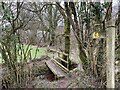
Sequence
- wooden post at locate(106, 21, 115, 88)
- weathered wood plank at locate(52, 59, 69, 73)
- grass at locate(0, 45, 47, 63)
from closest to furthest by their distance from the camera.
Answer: wooden post at locate(106, 21, 115, 88)
grass at locate(0, 45, 47, 63)
weathered wood plank at locate(52, 59, 69, 73)

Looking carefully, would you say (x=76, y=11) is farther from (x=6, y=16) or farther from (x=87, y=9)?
(x=6, y=16)

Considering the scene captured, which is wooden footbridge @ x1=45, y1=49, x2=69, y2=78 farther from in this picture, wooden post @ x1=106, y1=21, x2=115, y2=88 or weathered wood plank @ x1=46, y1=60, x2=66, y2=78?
wooden post @ x1=106, y1=21, x2=115, y2=88

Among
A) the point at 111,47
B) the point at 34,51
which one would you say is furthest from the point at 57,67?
the point at 111,47

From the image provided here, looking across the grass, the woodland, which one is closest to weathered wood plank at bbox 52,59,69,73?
the woodland

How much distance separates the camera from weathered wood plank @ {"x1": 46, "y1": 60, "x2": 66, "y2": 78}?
395cm

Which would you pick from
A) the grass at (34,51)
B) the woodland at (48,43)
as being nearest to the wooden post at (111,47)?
the woodland at (48,43)

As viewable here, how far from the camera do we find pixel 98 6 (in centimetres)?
307

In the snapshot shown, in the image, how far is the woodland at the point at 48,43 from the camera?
119 inches

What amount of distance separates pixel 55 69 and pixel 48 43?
0.57 metres

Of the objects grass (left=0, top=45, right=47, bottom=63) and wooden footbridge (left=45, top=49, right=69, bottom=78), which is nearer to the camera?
grass (left=0, top=45, right=47, bottom=63)

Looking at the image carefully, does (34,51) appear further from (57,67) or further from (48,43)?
(57,67)

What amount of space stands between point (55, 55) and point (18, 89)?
1468 mm

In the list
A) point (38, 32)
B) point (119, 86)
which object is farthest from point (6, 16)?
point (119, 86)

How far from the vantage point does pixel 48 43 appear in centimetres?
429
